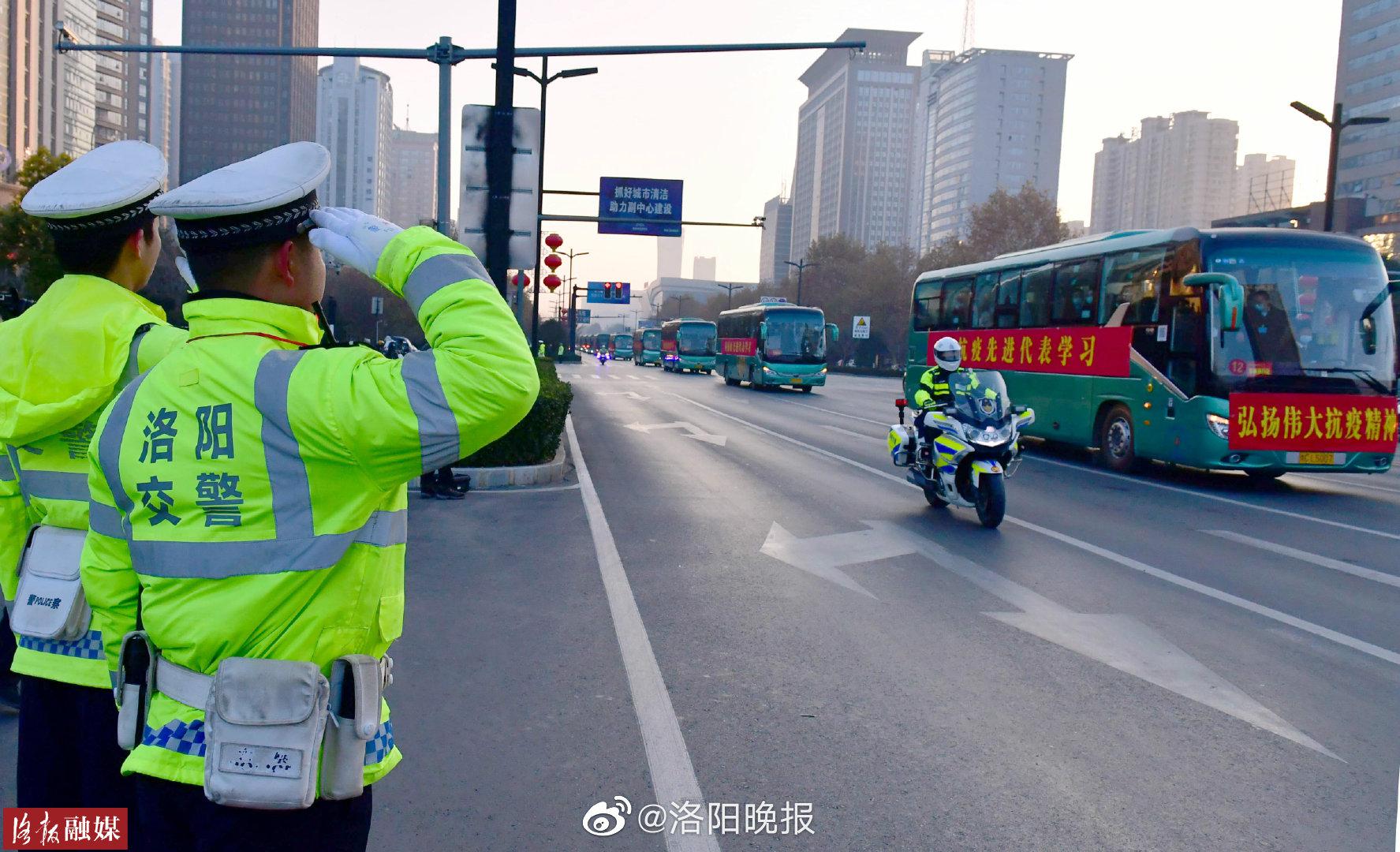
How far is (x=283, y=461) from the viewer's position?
198 centimetres

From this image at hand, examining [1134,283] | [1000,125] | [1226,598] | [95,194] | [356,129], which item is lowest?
[1226,598]

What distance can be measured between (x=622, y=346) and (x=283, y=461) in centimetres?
9969

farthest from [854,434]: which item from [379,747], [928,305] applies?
[379,747]

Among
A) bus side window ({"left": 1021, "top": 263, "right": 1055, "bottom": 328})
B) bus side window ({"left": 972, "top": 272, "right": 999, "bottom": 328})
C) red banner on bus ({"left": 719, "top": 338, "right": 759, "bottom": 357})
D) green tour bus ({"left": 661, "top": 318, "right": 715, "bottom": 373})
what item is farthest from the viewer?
green tour bus ({"left": 661, "top": 318, "right": 715, "bottom": 373})

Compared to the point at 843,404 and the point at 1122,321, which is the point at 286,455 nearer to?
the point at 1122,321

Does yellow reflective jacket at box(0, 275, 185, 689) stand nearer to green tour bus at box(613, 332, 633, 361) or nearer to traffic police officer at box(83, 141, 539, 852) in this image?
traffic police officer at box(83, 141, 539, 852)

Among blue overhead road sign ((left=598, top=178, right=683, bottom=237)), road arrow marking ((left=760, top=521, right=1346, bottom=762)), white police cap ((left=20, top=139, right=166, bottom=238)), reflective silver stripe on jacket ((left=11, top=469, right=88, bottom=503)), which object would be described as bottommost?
road arrow marking ((left=760, top=521, right=1346, bottom=762))

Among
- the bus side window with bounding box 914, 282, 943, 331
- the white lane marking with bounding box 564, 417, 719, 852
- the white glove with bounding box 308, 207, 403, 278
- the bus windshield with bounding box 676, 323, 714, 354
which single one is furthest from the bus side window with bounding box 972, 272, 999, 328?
the bus windshield with bounding box 676, 323, 714, 354

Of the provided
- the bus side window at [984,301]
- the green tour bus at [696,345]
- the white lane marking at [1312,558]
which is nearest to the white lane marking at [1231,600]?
the white lane marking at [1312,558]

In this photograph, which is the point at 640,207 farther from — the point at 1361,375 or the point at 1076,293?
the point at 1361,375

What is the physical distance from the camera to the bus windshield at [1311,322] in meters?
13.3

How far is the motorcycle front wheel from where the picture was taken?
32.5ft

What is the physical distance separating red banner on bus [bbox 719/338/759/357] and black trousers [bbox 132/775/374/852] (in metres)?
38.0

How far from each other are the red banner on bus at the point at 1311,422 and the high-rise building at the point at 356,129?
104 metres
